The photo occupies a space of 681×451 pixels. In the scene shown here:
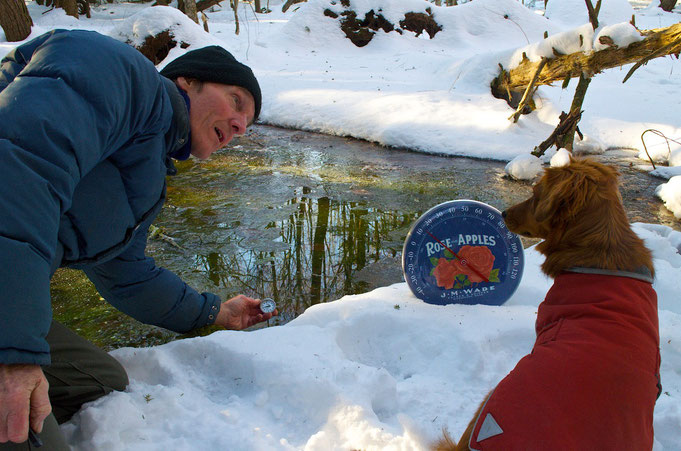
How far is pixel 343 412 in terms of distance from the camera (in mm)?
2287

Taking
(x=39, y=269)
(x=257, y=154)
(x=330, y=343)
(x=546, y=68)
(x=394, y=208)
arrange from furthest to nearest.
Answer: (x=546, y=68), (x=257, y=154), (x=394, y=208), (x=330, y=343), (x=39, y=269)

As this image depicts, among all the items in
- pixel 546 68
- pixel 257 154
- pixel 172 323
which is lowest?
pixel 257 154

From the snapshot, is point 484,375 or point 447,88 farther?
point 447,88

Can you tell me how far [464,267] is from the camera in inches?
131

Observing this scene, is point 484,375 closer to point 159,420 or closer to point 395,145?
point 159,420

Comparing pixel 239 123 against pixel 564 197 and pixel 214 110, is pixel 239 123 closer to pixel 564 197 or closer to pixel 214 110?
pixel 214 110

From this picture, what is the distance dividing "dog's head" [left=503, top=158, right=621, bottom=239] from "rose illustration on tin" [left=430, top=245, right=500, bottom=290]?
3.22 feet

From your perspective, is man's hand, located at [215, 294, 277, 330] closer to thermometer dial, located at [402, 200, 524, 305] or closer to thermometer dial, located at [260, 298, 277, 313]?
thermometer dial, located at [260, 298, 277, 313]

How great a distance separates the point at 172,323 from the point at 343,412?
122 centimetres

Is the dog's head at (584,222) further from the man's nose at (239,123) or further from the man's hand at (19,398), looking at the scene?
the man's hand at (19,398)

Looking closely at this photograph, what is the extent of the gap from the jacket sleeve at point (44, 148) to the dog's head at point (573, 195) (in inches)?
70.1

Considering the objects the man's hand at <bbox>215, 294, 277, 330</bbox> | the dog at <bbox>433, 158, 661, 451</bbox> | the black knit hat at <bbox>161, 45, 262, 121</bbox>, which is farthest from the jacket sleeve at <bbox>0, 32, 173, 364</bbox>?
the man's hand at <bbox>215, 294, 277, 330</bbox>

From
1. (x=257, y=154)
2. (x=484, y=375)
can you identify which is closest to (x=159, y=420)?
(x=484, y=375)

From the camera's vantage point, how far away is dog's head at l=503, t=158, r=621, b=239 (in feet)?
7.04
